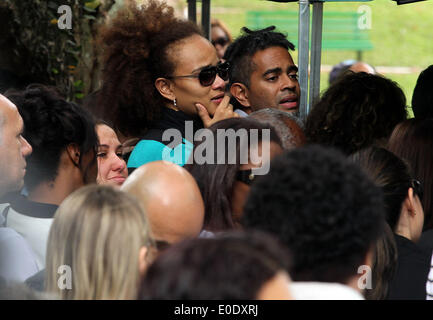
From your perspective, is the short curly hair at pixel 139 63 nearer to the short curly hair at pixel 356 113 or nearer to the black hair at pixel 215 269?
the short curly hair at pixel 356 113

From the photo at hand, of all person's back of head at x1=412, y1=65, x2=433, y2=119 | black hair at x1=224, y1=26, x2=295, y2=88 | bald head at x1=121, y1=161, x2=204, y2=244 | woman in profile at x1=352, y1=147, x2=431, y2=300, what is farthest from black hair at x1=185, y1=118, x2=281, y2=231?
person's back of head at x1=412, y1=65, x2=433, y2=119

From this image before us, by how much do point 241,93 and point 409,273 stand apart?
183 cm

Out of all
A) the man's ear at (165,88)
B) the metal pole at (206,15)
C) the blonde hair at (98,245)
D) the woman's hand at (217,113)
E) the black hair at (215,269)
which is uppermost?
the metal pole at (206,15)

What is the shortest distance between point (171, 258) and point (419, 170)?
1.91 metres

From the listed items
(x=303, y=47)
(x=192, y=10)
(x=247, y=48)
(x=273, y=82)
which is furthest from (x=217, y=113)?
(x=192, y=10)

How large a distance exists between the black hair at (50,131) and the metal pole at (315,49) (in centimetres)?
184

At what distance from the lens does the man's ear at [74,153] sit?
8.51ft

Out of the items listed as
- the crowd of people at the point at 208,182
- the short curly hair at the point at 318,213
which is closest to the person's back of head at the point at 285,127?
the crowd of people at the point at 208,182

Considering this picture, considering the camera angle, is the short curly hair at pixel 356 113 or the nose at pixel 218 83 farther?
the nose at pixel 218 83

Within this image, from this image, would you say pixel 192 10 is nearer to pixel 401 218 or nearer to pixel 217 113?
pixel 217 113

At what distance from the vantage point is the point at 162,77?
3307 millimetres

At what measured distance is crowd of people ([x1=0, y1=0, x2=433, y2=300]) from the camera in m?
1.39

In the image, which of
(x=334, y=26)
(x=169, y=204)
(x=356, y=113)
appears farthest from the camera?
(x=334, y=26)
